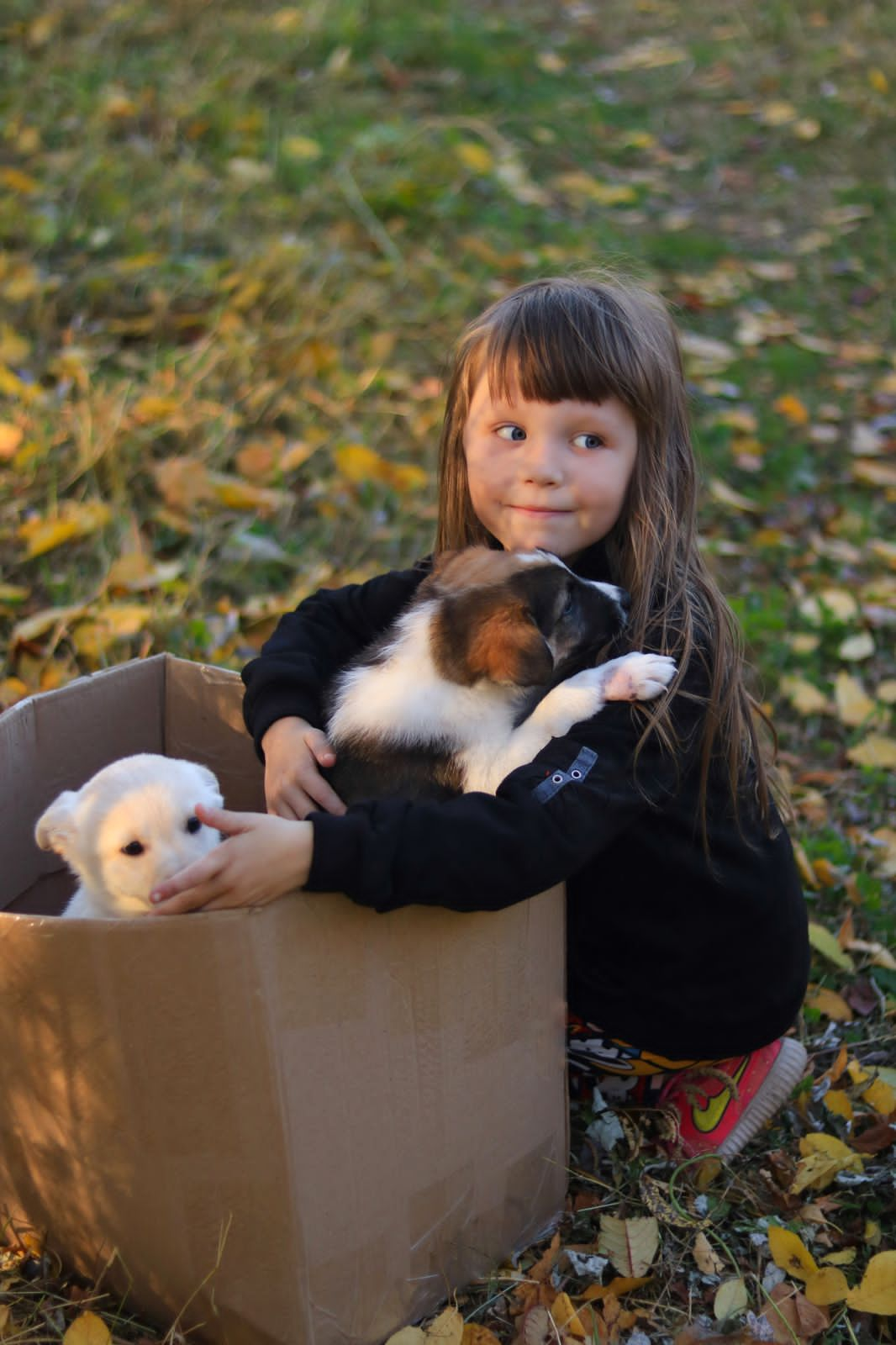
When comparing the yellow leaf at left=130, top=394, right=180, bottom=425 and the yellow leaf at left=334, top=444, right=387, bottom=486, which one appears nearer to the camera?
the yellow leaf at left=130, top=394, right=180, bottom=425

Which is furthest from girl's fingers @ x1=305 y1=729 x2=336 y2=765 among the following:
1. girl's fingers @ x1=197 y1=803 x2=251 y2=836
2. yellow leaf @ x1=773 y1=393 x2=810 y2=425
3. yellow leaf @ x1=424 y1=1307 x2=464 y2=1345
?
yellow leaf @ x1=773 y1=393 x2=810 y2=425

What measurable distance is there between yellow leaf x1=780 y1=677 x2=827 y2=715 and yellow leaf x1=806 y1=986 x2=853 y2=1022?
1.30 metres

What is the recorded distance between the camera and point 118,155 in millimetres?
6367

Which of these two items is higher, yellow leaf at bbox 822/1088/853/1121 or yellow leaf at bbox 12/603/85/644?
yellow leaf at bbox 12/603/85/644

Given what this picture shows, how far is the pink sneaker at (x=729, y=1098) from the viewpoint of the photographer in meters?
2.69

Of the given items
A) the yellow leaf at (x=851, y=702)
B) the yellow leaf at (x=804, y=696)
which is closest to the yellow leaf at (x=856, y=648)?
the yellow leaf at (x=851, y=702)

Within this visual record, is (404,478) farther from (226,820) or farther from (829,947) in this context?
(226,820)

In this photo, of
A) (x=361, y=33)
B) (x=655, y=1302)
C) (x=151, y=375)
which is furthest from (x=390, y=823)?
(x=361, y=33)

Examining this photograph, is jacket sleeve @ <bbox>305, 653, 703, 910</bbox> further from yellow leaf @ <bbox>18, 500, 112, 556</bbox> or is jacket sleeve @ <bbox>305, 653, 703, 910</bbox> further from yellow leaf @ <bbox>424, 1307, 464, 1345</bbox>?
yellow leaf @ <bbox>18, 500, 112, 556</bbox>

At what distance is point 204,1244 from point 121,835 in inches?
27.4

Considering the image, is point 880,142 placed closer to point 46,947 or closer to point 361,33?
point 361,33

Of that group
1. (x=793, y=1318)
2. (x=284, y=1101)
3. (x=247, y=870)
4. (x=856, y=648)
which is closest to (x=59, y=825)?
(x=247, y=870)

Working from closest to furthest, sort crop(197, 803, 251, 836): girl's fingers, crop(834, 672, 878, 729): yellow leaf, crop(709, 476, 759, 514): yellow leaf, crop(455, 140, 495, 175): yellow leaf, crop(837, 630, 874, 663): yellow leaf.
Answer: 1. crop(197, 803, 251, 836): girl's fingers
2. crop(834, 672, 878, 729): yellow leaf
3. crop(837, 630, 874, 663): yellow leaf
4. crop(709, 476, 759, 514): yellow leaf
5. crop(455, 140, 495, 175): yellow leaf

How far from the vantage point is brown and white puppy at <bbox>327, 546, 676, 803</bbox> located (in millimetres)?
2299
